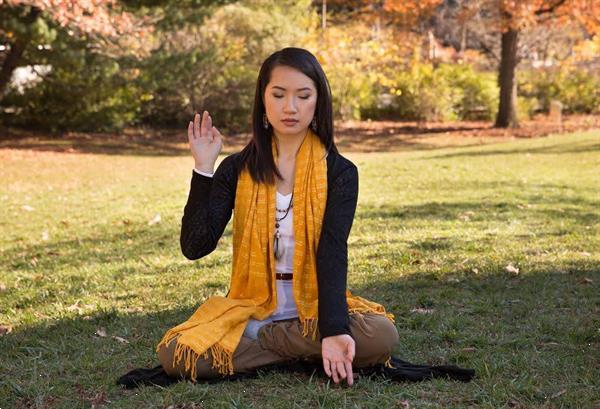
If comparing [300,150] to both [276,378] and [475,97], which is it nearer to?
[276,378]

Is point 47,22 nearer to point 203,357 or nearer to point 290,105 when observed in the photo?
point 290,105

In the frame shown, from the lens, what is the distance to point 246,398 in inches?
122

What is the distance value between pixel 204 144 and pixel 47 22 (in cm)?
1374

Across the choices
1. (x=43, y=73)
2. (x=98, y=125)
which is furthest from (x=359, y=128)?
(x=43, y=73)

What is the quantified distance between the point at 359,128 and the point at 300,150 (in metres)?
21.7

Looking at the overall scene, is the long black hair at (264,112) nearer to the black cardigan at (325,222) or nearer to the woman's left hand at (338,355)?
the black cardigan at (325,222)

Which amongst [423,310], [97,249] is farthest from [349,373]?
[97,249]

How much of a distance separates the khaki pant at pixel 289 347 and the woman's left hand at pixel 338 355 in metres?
0.17

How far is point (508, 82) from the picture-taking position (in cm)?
2297

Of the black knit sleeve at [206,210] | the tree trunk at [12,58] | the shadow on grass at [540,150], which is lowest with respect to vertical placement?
the shadow on grass at [540,150]

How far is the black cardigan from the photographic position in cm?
318

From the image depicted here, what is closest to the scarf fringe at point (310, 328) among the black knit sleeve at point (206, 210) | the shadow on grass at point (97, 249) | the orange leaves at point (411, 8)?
the black knit sleeve at point (206, 210)

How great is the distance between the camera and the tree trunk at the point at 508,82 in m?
22.7

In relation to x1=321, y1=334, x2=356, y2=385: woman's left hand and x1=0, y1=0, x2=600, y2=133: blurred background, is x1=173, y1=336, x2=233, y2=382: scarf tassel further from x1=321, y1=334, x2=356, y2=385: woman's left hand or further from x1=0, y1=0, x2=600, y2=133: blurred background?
x1=0, y1=0, x2=600, y2=133: blurred background
